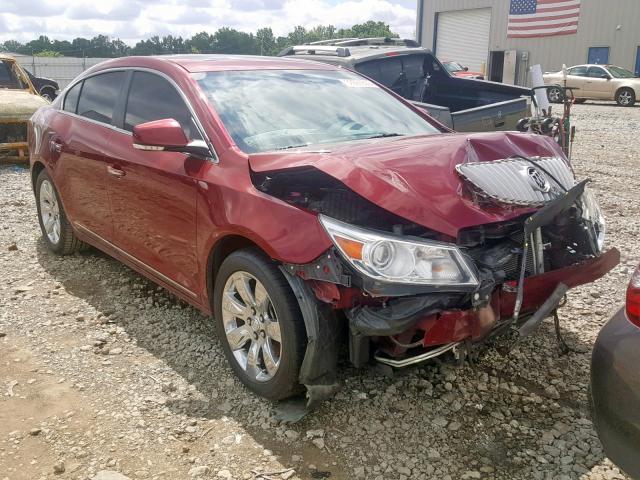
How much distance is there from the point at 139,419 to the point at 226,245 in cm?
99

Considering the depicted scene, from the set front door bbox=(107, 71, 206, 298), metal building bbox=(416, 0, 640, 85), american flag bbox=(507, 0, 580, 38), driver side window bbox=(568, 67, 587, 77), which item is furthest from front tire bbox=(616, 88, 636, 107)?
front door bbox=(107, 71, 206, 298)

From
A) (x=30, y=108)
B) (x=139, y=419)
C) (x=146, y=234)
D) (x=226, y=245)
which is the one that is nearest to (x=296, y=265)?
(x=226, y=245)

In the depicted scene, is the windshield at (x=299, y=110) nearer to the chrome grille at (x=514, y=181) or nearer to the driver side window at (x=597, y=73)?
the chrome grille at (x=514, y=181)

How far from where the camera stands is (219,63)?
3.90 metres

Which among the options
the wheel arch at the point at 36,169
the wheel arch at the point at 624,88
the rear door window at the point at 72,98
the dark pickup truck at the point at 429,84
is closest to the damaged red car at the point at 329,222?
the rear door window at the point at 72,98

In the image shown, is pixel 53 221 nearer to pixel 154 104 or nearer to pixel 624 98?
pixel 154 104

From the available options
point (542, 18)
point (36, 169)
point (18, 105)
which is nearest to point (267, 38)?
point (542, 18)

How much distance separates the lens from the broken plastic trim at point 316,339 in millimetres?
2713

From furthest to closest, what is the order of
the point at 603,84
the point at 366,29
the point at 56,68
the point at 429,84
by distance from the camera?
the point at 366,29
the point at 56,68
the point at 603,84
the point at 429,84

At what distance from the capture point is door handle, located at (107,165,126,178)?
3952mm

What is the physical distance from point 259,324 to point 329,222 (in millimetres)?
759

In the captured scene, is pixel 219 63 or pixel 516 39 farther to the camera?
pixel 516 39

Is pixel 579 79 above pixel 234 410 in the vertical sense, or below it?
above

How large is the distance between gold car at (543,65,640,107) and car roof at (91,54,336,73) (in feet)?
67.0
